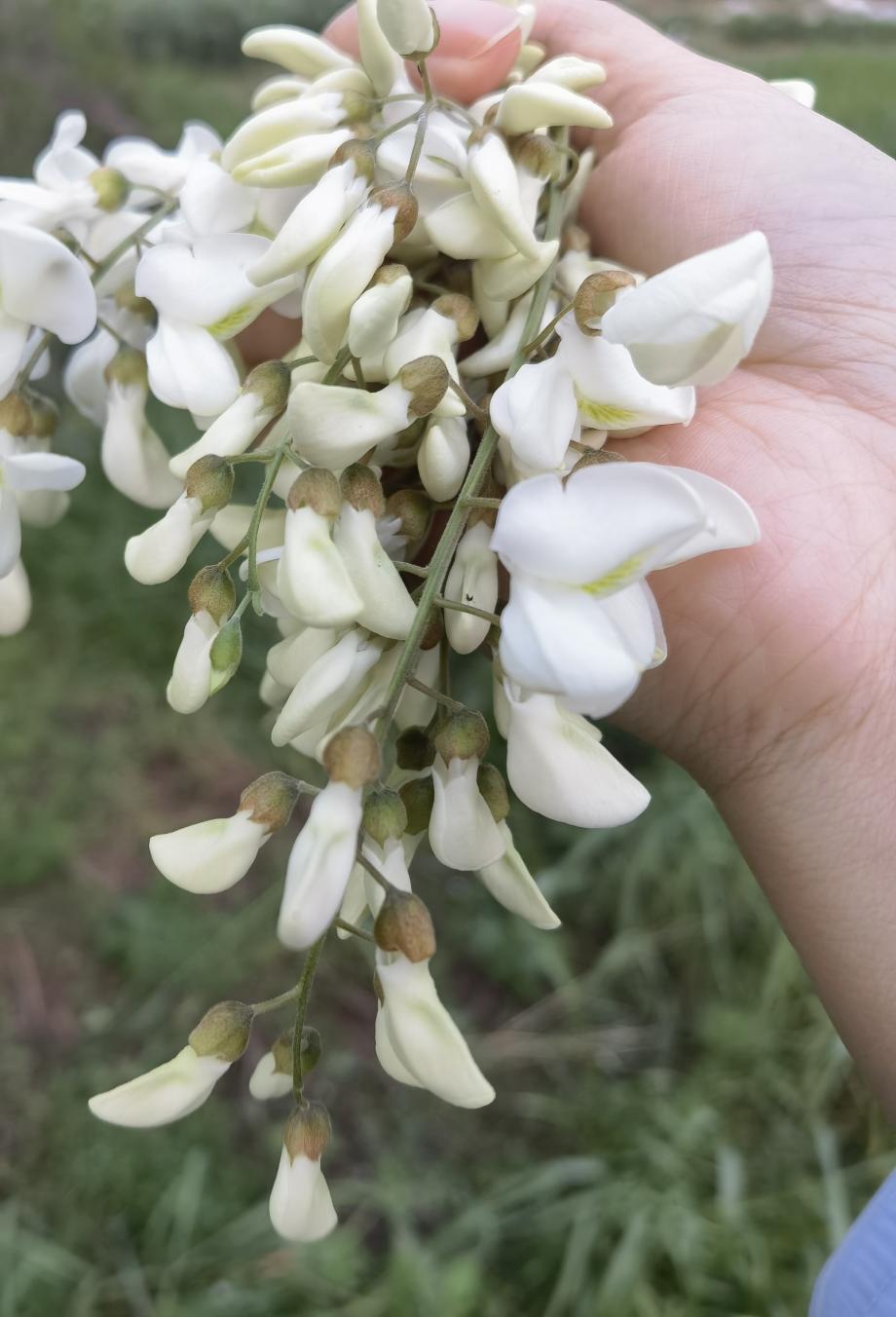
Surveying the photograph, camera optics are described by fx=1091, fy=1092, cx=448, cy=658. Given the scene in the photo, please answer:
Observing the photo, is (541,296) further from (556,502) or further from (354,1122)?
(354,1122)

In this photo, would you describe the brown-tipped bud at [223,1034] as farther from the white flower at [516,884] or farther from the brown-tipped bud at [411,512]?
the brown-tipped bud at [411,512]

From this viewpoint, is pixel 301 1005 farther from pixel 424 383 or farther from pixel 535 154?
pixel 535 154

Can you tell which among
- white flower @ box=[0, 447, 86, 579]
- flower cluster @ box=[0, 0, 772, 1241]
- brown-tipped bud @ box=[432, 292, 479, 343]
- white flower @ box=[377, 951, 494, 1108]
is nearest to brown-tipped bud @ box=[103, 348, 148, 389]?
flower cluster @ box=[0, 0, 772, 1241]

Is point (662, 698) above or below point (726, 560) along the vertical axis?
below

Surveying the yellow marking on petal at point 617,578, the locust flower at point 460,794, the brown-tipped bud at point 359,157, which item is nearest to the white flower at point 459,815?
the locust flower at point 460,794

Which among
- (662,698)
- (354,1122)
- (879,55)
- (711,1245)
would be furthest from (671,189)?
(879,55)
